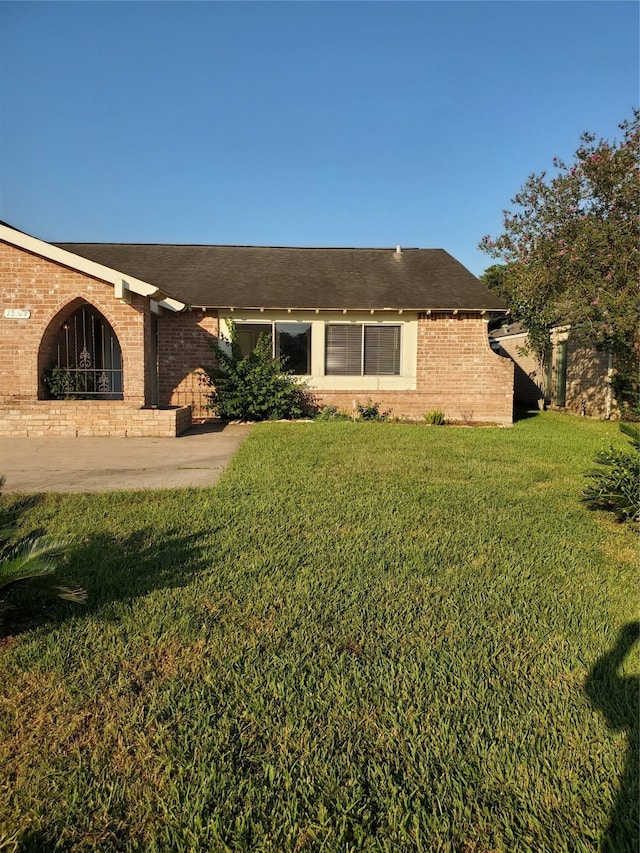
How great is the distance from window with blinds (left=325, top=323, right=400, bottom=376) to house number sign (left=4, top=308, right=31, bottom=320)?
24.2 ft

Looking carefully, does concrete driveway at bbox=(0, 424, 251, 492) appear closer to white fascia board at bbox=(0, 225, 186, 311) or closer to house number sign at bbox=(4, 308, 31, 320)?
house number sign at bbox=(4, 308, 31, 320)

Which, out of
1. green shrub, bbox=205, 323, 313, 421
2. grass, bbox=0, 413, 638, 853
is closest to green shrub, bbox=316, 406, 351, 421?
green shrub, bbox=205, 323, 313, 421

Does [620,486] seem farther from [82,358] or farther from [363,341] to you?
[82,358]

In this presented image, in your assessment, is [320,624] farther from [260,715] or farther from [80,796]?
[80,796]

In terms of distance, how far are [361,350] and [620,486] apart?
10.1m

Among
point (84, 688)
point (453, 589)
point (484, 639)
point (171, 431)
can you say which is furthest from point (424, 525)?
point (171, 431)

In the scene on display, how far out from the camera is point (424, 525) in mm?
5074

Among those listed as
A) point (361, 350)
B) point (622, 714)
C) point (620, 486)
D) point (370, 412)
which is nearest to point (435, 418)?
point (370, 412)

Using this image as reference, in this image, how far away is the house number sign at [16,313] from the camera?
11.6 metres

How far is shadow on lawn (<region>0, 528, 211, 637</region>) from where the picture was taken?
10.9ft

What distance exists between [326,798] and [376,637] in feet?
3.74

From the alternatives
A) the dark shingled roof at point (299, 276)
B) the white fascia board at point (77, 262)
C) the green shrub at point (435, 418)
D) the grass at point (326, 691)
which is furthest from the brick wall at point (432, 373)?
the grass at point (326, 691)

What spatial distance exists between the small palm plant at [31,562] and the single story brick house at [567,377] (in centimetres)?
1612

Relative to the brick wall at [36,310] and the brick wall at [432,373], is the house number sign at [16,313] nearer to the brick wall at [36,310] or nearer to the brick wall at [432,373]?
the brick wall at [36,310]
